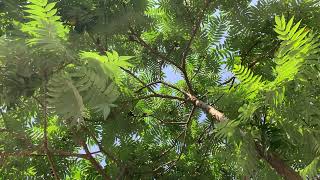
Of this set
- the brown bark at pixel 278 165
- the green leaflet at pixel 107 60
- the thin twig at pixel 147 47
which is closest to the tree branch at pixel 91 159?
the thin twig at pixel 147 47

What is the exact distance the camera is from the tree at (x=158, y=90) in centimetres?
128

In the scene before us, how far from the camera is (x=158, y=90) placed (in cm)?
326

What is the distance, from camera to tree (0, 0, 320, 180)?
50.3 inches

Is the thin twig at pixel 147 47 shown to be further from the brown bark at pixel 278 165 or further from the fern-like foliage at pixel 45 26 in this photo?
the fern-like foliage at pixel 45 26

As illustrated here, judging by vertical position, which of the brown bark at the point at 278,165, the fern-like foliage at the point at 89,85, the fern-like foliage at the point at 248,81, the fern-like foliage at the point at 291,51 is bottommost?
the brown bark at the point at 278,165

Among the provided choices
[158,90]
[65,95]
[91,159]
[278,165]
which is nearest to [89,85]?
[65,95]

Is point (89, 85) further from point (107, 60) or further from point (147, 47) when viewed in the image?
point (147, 47)

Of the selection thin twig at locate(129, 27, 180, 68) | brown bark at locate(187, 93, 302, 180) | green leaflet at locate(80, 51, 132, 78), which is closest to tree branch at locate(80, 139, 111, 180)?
thin twig at locate(129, 27, 180, 68)

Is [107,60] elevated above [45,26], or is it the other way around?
[45,26]

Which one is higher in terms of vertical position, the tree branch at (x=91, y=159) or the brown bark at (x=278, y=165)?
the tree branch at (x=91, y=159)

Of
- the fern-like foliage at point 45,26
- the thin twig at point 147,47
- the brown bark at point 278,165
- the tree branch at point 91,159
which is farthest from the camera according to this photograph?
the thin twig at point 147,47

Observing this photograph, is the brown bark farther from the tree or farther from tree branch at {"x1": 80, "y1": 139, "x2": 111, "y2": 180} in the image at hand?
tree branch at {"x1": 80, "y1": 139, "x2": 111, "y2": 180}

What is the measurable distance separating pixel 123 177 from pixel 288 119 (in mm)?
1258

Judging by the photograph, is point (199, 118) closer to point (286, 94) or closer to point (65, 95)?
point (286, 94)
